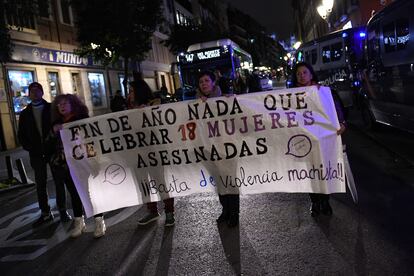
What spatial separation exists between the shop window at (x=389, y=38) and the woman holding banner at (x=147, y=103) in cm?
469

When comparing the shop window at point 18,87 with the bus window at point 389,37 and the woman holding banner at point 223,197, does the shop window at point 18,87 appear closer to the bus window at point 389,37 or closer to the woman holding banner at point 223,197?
the bus window at point 389,37

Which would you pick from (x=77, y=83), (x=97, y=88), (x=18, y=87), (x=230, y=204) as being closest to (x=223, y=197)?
(x=230, y=204)

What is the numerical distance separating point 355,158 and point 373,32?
2808 millimetres

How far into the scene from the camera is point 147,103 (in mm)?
5867

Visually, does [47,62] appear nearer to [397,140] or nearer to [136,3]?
[136,3]

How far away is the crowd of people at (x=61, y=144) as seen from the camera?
541cm

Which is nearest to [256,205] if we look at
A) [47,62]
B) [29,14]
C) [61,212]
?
[61,212]

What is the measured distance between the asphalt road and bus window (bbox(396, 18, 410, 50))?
2108 millimetres

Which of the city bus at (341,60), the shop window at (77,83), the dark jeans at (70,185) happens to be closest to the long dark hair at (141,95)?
the dark jeans at (70,185)

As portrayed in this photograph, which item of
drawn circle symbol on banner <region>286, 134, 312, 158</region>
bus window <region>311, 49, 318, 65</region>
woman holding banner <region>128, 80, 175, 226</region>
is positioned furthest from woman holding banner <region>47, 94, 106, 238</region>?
bus window <region>311, 49, 318, 65</region>

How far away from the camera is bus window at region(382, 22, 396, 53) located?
8.29 m

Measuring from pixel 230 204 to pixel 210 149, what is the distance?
663mm

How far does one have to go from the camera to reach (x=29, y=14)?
10383 millimetres

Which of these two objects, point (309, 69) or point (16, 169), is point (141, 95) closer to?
point (309, 69)
